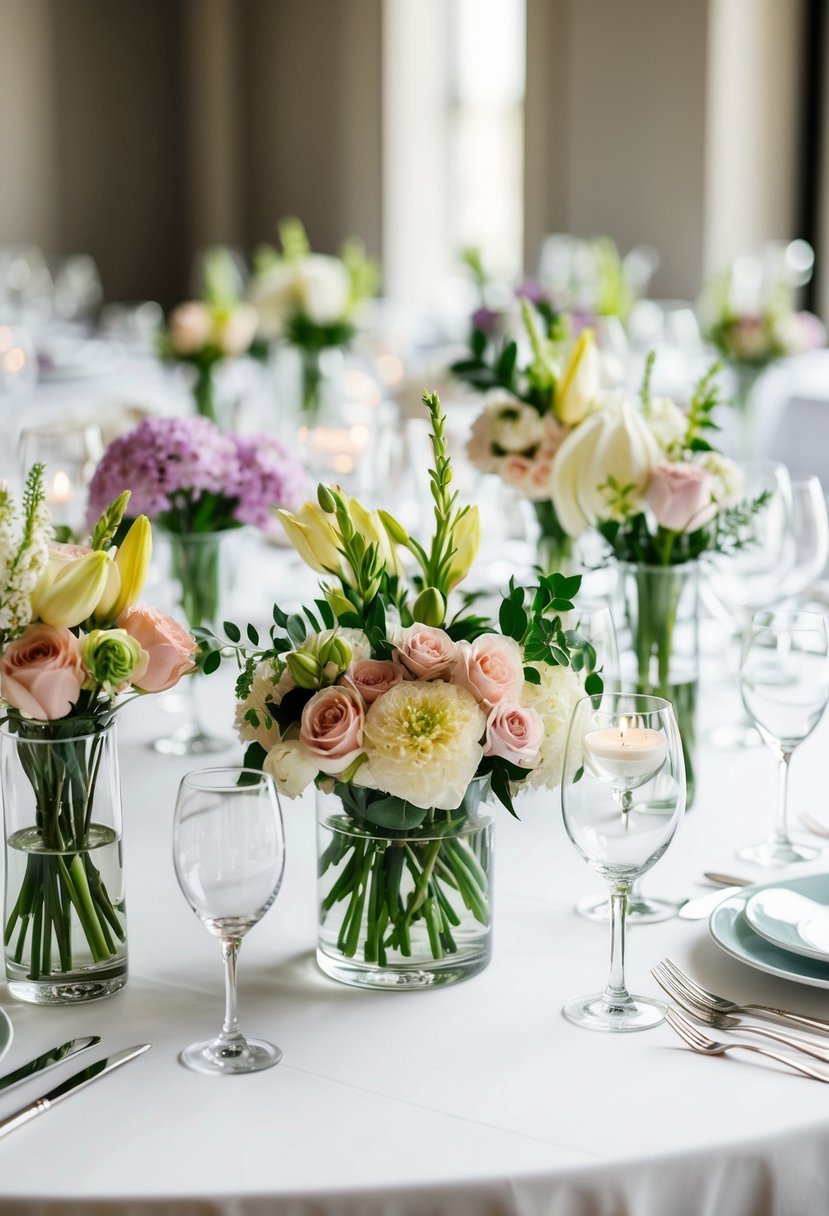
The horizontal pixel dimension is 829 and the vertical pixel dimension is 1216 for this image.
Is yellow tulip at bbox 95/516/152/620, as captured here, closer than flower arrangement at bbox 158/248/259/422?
Yes

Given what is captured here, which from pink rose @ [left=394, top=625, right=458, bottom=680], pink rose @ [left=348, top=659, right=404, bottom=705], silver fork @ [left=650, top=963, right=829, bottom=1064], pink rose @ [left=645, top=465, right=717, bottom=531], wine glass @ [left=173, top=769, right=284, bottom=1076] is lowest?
silver fork @ [left=650, top=963, right=829, bottom=1064]

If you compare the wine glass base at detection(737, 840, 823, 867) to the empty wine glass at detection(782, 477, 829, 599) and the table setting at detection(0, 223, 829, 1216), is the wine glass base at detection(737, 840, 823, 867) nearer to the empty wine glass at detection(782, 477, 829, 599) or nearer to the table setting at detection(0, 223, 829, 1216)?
the table setting at detection(0, 223, 829, 1216)

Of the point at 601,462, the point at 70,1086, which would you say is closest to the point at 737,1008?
the point at 70,1086

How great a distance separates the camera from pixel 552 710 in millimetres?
1199

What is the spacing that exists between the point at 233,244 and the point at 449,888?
8.78m

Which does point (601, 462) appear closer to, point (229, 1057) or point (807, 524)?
point (807, 524)

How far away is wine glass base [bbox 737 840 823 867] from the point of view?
4.80ft

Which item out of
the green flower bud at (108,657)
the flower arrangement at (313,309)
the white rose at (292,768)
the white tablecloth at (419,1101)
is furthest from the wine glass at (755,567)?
the flower arrangement at (313,309)

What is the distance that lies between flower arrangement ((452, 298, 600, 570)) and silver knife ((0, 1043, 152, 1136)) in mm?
968

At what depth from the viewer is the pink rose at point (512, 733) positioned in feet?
3.75

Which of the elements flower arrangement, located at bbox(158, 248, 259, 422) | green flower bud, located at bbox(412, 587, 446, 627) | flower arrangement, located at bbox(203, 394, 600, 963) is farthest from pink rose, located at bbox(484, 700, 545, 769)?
flower arrangement, located at bbox(158, 248, 259, 422)

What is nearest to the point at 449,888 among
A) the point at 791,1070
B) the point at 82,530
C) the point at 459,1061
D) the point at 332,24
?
the point at 459,1061

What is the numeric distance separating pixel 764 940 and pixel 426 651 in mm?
376

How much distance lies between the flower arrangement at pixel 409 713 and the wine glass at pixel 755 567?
2.16 feet
